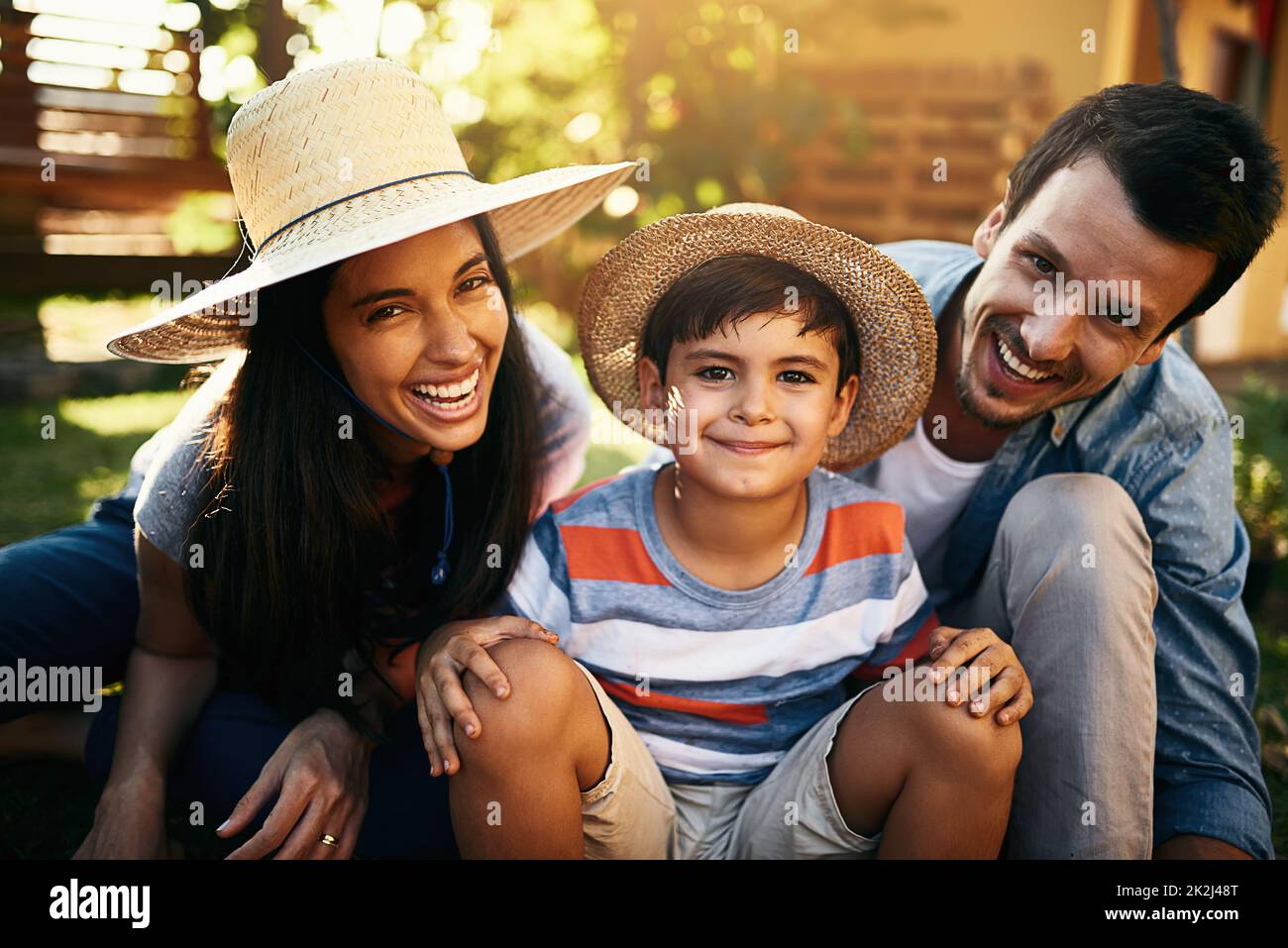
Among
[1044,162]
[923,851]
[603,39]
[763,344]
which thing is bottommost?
[923,851]

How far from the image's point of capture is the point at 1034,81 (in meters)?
8.09

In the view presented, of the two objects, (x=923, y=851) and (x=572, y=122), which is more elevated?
(x=572, y=122)

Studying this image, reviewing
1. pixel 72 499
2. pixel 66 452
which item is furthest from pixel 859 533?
pixel 66 452

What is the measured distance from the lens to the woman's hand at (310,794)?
76.4 inches

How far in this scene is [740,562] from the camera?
2.21m

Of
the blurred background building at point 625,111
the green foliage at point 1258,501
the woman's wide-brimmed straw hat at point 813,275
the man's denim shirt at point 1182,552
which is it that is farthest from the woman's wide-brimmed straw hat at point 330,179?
the blurred background building at point 625,111

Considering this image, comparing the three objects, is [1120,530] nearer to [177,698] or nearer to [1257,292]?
[177,698]

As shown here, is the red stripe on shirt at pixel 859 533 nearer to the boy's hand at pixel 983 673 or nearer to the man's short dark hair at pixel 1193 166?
the boy's hand at pixel 983 673

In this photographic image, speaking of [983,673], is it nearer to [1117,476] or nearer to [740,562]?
[740,562]

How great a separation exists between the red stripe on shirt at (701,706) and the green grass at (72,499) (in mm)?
1017

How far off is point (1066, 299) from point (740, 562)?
0.89m

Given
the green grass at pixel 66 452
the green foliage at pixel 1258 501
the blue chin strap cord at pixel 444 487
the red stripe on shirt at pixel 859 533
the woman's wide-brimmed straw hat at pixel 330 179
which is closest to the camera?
the woman's wide-brimmed straw hat at pixel 330 179

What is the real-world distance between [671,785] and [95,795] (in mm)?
1397

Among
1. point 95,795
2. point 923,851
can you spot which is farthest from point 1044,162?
point 95,795
